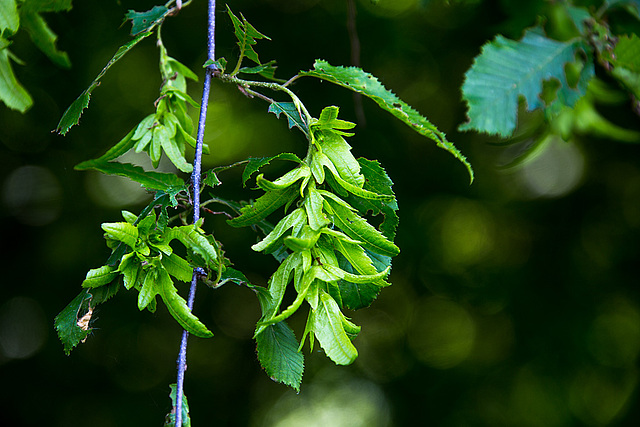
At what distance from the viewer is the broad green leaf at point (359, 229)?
584 mm

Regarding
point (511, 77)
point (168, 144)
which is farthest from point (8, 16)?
point (511, 77)

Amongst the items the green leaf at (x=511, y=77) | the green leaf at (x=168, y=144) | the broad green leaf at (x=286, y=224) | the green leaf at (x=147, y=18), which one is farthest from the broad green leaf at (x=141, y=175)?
the green leaf at (x=511, y=77)

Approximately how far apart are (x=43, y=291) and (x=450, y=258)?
233cm

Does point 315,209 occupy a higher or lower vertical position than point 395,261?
higher

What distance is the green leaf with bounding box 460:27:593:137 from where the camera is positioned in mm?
793

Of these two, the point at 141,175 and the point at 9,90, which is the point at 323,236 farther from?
the point at 9,90

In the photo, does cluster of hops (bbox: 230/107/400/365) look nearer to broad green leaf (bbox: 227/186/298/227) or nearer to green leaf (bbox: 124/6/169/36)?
broad green leaf (bbox: 227/186/298/227)

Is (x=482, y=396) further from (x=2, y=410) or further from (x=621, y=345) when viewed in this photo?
(x=2, y=410)

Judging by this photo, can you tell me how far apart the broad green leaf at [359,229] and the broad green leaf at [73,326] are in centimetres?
34

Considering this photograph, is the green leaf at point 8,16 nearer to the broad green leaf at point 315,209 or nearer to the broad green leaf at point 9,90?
the broad green leaf at point 9,90

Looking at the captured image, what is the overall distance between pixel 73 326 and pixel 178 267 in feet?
0.71

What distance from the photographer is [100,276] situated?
1.97 feet

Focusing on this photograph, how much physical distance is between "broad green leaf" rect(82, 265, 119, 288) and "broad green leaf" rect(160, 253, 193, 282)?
0.20 feet

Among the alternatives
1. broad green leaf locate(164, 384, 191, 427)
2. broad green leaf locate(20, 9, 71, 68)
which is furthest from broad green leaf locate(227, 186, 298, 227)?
broad green leaf locate(20, 9, 71, 68)
